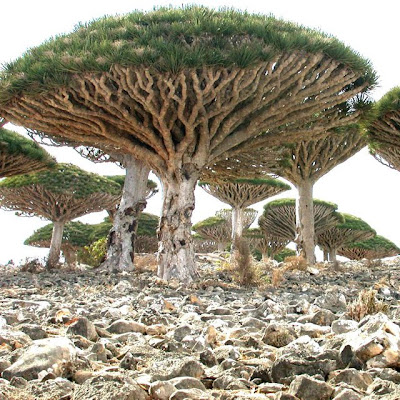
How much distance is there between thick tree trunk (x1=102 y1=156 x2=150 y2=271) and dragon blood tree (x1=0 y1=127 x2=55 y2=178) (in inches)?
121

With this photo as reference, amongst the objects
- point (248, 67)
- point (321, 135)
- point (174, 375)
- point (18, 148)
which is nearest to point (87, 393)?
point (174, 375)

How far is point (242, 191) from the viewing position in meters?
17.3

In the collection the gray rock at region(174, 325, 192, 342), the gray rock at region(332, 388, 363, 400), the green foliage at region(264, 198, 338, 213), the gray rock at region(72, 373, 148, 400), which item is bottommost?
the gray rock at region(72, 373, 148, 400)

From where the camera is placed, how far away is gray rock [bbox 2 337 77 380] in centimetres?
162

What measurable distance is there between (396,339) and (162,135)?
5638mm

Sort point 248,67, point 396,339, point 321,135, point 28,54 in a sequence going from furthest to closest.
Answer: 1. point 321,135
2. point 28,54
3. point 248,67
4. point 396,339

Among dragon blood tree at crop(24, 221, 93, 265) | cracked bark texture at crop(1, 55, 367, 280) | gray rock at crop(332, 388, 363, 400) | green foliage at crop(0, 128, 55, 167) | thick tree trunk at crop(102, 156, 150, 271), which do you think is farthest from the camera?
dragon blood tree at crop(24, 221, 93, 265)

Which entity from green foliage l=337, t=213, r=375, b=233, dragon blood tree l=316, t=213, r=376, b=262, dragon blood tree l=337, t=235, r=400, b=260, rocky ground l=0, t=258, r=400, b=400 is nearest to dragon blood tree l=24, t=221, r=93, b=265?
dragon blood tree l=316, t=213, r=376, b=262

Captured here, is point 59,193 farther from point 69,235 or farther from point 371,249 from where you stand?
point 371,249

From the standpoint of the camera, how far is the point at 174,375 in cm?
164

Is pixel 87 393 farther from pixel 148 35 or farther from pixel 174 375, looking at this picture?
pixel 148 35

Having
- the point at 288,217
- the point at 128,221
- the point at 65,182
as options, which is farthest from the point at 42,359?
the point at 288,217

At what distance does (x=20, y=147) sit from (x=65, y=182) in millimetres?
3419

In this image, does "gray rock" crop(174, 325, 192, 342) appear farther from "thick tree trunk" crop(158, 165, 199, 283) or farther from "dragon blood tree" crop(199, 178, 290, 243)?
"dragon blood tree" crop(199, 178, 290, 243)
